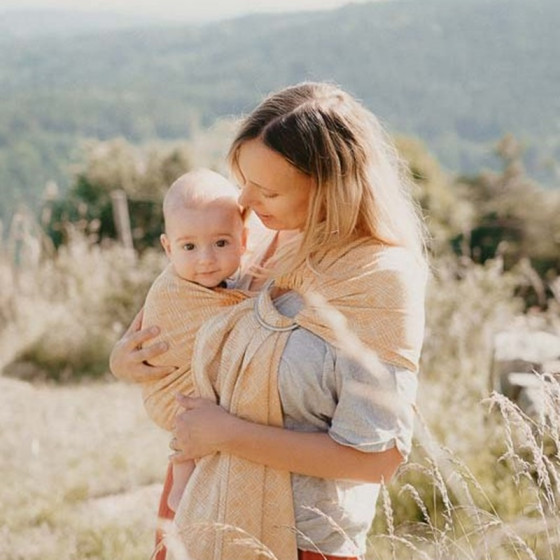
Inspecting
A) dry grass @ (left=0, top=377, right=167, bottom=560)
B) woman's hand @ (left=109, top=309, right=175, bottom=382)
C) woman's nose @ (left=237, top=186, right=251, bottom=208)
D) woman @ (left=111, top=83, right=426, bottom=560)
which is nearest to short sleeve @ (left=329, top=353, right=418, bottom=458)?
woman @ (left=111, top=83, right=426, bottom=560)

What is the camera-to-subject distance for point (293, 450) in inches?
71.8

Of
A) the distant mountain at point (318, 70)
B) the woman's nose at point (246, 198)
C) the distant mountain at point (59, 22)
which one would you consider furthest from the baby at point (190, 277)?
the distant mountain at point (59, 22)

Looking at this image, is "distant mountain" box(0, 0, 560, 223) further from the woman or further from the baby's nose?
the woman

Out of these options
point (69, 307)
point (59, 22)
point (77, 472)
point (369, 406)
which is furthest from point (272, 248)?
point (59, 22)

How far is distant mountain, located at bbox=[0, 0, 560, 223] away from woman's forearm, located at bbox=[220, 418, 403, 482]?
2345 cm

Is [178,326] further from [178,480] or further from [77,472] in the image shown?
[77,472]

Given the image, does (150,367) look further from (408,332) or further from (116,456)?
(116,456)

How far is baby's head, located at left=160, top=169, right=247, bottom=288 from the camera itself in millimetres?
2129

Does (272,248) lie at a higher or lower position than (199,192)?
lower

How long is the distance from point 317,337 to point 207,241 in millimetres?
415

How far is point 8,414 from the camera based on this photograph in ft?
21.5

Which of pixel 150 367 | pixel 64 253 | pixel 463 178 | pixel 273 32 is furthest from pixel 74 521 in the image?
pixel 273 32

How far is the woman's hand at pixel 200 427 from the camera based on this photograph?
1.87 metres

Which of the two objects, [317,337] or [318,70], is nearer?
[317,337]
